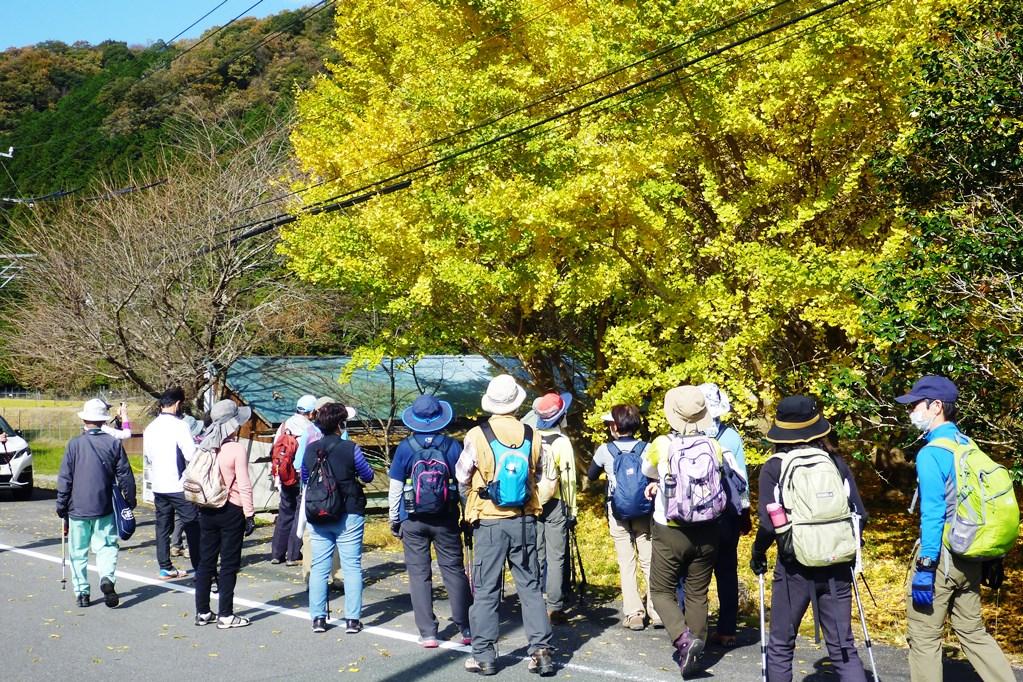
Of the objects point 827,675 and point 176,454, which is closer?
point 827,675

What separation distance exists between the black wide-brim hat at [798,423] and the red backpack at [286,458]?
5.92 meters

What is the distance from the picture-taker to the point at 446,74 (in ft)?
46.8

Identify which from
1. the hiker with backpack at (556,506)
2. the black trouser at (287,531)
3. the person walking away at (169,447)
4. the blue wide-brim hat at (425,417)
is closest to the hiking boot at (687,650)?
the hiker with backpack at (556,506)

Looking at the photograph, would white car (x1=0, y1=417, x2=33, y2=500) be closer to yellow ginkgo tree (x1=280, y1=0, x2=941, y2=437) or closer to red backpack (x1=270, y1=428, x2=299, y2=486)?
yellow ginkgo tree (x1=280, y1=0, x2=941, y2=437)

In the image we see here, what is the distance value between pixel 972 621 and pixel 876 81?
7.19m

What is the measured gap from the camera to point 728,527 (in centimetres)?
711

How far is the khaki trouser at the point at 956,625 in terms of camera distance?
211 inches

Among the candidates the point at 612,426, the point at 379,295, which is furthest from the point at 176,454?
the point at 379,295

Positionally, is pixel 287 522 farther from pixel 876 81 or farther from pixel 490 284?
pixel 876 81

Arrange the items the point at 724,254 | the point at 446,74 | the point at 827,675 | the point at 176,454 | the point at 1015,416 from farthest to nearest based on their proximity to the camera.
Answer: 1. the point at 446,74
2. the point at 724,254
3. the point at 176,454
4. the point at 1015,416
5. the point at 827,675

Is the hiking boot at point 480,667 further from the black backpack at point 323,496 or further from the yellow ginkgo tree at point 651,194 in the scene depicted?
the yellow ginkgo tree at point 651,194

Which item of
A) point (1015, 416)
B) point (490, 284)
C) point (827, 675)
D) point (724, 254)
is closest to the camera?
point (827, 675)

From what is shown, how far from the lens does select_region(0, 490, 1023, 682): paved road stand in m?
6.60

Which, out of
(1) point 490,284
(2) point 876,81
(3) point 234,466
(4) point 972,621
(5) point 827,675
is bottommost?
(5) point 827,675
